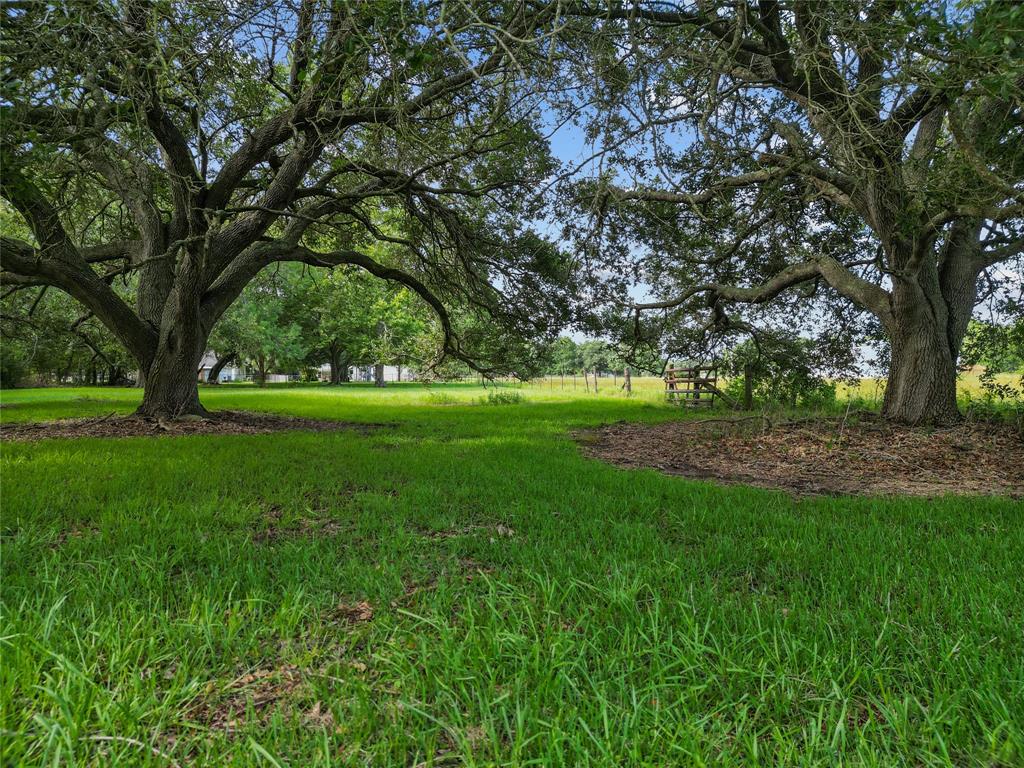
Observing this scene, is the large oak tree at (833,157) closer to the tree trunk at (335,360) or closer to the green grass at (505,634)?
the green grass at (505,634)

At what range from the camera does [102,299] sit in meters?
8.30

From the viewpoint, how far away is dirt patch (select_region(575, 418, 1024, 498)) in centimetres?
515

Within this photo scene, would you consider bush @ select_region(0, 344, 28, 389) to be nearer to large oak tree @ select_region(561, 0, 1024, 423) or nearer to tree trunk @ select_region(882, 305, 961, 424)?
large oak tree @ select_region(561, 0, 1024, 423)

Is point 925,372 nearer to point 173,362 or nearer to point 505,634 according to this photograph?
point 505,634

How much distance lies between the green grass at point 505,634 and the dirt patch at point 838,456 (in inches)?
58.2

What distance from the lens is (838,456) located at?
21.3 feet

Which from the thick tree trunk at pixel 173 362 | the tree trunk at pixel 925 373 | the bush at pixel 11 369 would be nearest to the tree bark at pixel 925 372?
the tree trunk at pixel 925 373

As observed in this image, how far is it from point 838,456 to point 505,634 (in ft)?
21.1

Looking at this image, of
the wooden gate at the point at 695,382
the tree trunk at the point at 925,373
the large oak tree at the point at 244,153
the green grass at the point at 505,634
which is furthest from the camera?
the wooden gate at the point at 695,382

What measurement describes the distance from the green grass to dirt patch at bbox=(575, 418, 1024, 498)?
148 centimetres

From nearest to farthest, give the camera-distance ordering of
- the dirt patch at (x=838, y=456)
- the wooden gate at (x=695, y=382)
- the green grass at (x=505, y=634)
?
the green grass at (x=505, y=634) → the dirt patch at (x=838, y=456) → the wooden gate at (x=695, y=382)

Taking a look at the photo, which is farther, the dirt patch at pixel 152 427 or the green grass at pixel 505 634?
the dirt patch at pixel 152 427

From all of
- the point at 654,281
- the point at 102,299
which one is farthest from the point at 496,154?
the point at 102,299

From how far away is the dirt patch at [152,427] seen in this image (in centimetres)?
772
